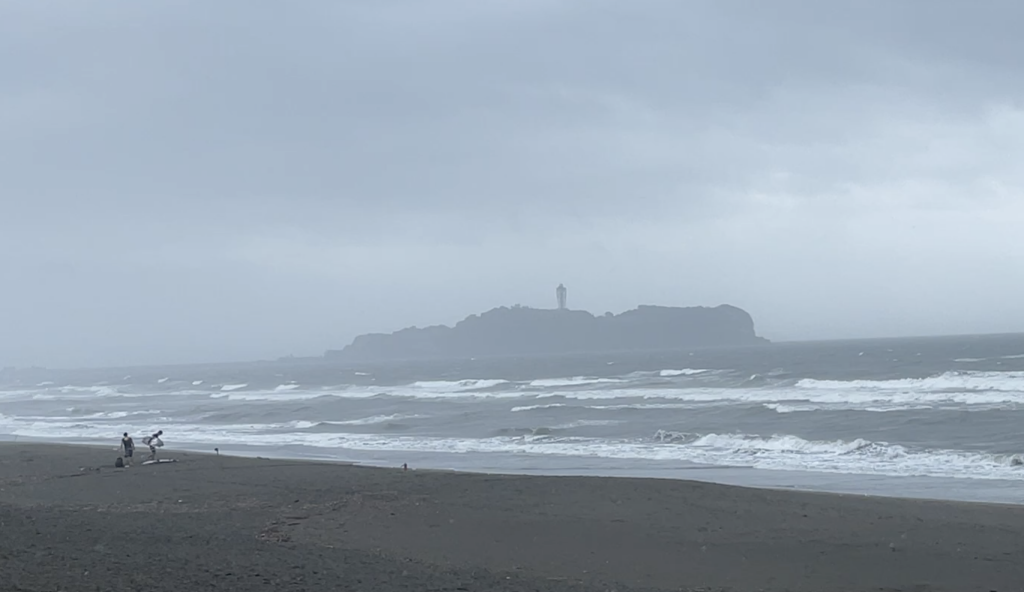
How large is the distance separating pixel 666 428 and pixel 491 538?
17778 mm

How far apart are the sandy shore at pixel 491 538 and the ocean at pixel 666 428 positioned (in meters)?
3.98

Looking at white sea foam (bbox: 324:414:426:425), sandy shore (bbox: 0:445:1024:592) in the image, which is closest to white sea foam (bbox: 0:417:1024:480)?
white sea foam (bbox: 324:414:426:425)

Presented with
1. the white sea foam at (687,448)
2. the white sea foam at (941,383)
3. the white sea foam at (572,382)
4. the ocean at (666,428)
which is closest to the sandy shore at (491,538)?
the ocean at (666,428)

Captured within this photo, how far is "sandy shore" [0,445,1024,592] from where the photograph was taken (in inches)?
314

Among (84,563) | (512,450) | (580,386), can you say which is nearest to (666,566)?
(84,563)

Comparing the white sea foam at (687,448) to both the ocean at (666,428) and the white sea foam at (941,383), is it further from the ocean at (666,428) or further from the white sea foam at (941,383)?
the white sea foam at (941,383)

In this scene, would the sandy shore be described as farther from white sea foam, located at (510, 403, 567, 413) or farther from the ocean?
white sea foam, located at (510, 403, 567, 413)

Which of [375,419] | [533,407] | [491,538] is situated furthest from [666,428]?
[491,538]

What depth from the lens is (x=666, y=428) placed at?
27.6 m

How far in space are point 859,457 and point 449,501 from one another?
10831mm

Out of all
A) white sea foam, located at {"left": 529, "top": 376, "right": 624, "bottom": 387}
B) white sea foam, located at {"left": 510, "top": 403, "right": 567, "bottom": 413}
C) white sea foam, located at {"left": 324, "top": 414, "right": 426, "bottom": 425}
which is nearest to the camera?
white sea foam, located at {"left": 324, "top": 414, "right": 426, "bottom": 425}

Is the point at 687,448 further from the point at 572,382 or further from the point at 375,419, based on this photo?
the point at 572,382

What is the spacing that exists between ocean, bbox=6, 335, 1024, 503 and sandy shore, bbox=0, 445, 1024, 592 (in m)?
3.98

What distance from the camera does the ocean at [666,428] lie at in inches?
725
